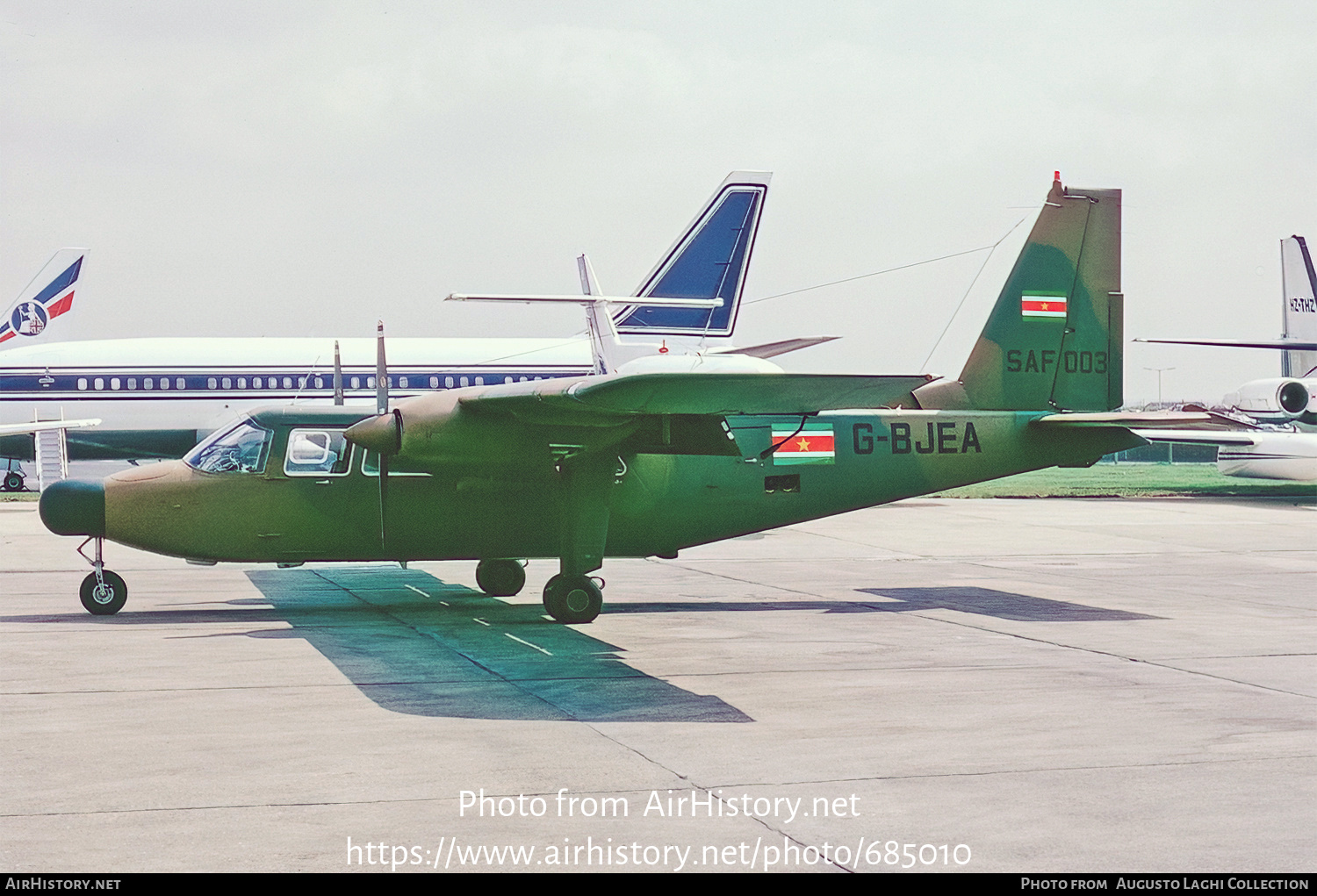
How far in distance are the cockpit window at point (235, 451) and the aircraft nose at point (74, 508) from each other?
1078mm

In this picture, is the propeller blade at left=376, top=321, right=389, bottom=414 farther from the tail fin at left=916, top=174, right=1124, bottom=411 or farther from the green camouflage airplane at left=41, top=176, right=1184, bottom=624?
the tail fin at left=916, top=174, right=1124, bottom=411

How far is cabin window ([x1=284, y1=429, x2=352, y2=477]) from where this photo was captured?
14969 mm

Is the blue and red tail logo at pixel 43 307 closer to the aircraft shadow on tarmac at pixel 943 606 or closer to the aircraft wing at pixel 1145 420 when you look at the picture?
the aircraft shadow on tarmac at pixel 943 606

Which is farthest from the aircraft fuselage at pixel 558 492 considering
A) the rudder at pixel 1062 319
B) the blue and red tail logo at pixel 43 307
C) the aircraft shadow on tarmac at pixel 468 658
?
the blue and red tail logo at pixel 43 307

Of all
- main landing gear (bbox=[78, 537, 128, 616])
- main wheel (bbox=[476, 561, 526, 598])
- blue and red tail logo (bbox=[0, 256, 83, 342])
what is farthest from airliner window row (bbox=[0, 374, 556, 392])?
main landing gear (bbox=[78, 537, 128, 616])

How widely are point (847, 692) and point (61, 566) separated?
14.6 meters

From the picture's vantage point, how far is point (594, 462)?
14656 mm

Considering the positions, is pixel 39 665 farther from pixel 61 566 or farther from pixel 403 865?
pixel 61 566

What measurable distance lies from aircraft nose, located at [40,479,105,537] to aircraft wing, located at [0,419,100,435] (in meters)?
20.5

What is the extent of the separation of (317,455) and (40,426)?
2146 cm

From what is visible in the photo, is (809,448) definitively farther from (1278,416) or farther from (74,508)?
(1278,416)

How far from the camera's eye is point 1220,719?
9484mm

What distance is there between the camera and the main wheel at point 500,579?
55.3ft

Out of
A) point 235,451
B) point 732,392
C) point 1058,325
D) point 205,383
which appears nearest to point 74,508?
point 235,451
